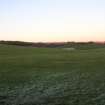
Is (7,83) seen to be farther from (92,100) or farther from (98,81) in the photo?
(92,100)

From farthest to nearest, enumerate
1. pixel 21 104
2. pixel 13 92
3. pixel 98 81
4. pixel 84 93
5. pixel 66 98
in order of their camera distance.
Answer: pixel 98 81 → pixel 13 92 → pixel 84 93 → pixel 66 98 → pixel 21 104

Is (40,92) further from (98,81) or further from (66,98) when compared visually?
(98,81)

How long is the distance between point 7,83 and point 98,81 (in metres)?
7.26

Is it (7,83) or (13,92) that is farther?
(7,83)

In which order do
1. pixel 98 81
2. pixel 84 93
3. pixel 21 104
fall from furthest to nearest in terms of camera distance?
1. pixel 98 81
2. pixel 84 93
3. pixel 21 104

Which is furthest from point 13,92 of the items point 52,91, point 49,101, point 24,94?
point 49,101

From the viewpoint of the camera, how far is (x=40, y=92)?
1780 centimetres

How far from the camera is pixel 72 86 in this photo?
19.9m

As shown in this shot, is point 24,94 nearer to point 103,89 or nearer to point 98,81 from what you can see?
point 103,89

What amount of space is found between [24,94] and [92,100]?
4.53 m

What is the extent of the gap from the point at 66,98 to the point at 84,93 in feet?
5.39

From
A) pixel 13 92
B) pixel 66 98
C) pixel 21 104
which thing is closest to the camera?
pixel 21 104

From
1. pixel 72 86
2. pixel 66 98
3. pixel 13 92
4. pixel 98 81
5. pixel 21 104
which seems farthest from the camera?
pixel 98 81

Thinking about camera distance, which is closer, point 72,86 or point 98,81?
point 72,86
